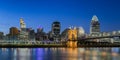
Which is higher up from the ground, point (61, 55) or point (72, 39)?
point (72, 39)

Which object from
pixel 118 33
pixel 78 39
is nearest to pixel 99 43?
pixel 78 39

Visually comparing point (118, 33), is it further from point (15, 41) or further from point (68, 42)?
point (15, 41)

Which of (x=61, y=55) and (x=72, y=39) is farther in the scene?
(x=72, y=39)

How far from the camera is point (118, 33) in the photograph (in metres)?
82.9

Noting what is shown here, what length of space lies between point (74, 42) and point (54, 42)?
27.3m

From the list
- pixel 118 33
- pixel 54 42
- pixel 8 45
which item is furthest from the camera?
pixel 54 42

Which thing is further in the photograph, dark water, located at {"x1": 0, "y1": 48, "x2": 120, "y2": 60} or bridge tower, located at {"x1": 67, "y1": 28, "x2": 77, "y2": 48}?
bridge tower, located at {"x1": 67, "y1": 28, "x2": 77, "y2": 48}

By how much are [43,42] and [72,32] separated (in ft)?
80.7

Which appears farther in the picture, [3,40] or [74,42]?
[3,40]

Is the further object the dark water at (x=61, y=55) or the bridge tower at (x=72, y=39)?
the bridge tower at (x=72, y=39)

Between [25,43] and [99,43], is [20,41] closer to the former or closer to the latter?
[25,43]

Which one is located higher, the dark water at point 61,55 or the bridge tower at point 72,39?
the bridge tower at point 72,39

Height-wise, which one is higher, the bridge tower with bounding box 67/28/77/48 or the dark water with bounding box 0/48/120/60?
the bridge tower with bounding box 67/28/77/48

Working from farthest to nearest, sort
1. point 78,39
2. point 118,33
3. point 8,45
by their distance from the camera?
point 8,45
point 78,39
point 118,33
